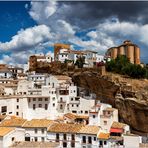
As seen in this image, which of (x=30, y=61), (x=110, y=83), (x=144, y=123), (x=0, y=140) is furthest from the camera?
(x=30, y=61)

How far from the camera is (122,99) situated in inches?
1716

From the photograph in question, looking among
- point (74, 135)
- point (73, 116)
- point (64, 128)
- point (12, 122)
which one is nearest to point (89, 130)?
point (74, 135)

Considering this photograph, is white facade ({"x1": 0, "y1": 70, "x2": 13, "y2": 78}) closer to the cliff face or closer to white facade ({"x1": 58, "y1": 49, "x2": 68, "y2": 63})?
white facade ({"x1": 58, "y1": 49, "x2": 68, "y2": 63})

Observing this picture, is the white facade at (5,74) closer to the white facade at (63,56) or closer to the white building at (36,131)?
the white facade at (63,56)

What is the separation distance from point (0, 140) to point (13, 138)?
7.09 ft

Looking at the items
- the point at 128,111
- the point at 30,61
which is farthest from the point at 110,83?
the point at 30,61

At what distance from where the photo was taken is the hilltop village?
34094mm

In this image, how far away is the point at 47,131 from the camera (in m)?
35.6

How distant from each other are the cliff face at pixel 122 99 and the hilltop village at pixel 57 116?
48.6 inches

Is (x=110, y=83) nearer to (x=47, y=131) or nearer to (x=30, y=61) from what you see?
(x=47, y=131)

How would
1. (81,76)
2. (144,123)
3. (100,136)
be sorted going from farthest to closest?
(81,76) < (144,123) < (100,136)

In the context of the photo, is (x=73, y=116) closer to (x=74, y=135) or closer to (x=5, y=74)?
(x=74, y=135)

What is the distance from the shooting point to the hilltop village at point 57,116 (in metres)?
34.1

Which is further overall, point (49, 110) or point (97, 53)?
point (97, 53)
